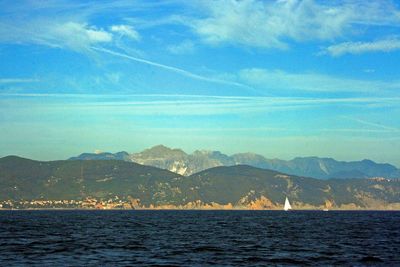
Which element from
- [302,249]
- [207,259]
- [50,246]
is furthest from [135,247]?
[302,249]

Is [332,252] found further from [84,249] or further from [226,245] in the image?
[84,249]

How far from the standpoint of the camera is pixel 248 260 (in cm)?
8388

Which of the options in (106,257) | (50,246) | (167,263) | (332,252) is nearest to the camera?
(167,263)

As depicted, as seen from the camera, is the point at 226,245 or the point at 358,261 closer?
the point at 358,261

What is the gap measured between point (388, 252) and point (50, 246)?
59.2 meters

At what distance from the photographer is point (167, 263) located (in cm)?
7956

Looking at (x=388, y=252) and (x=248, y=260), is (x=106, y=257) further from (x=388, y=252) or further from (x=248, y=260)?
(x=388, y=252)

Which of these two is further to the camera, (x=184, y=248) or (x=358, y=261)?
(x=184, y=248)

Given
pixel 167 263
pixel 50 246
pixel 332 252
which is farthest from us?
pixel 50 246

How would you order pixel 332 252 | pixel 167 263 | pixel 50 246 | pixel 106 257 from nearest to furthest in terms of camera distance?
1. pixel 167 263
2. pixel 106 257
3. pixel 332 252
4. pixel 50 246

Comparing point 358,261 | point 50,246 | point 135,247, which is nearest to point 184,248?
point 135,247

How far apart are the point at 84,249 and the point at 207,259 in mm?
24320

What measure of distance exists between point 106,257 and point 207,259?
14.8 meters

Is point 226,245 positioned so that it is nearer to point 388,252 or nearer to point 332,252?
point 332,252
